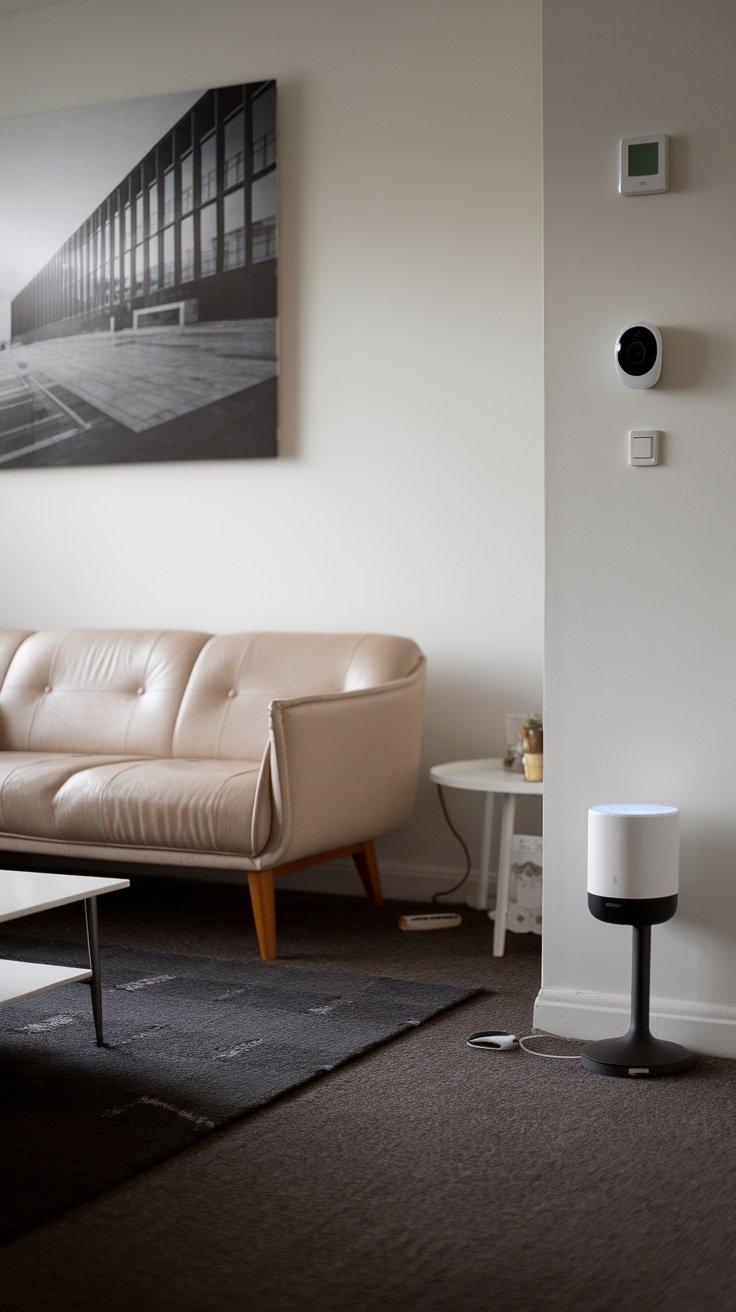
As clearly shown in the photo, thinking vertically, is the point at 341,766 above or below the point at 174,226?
below

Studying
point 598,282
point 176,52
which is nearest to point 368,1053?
point 598,282

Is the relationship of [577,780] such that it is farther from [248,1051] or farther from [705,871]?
[248,1051]

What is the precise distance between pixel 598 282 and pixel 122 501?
7.81 ft

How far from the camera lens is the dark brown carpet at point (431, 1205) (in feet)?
5.57

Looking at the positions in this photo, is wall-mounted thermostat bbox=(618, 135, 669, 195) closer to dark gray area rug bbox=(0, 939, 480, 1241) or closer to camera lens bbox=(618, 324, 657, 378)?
camera lens bbox=(618, 324, 657, 378)

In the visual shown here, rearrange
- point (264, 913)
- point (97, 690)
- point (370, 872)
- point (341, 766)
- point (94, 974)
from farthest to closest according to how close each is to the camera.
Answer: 1. point (97, 690)
2. point (370, 872)
3. point (341, 766)
4. point (264, 913)
5. point (94, 974)

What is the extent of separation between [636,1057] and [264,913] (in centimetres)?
117

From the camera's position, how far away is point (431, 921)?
3746 millimetres

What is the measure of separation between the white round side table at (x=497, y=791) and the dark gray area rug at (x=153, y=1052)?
0.37 meters

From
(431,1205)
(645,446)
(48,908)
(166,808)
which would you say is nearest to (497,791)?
(166,808)

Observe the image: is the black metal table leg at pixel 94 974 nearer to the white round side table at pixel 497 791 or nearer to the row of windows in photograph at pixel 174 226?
the white round side table at pixel 497 791

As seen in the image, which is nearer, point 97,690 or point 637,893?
point 637,893

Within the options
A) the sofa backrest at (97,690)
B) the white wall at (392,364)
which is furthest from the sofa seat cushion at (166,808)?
the white wall at (392,364)

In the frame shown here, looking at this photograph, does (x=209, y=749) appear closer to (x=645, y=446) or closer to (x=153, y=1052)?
(x=153, y=1052)
